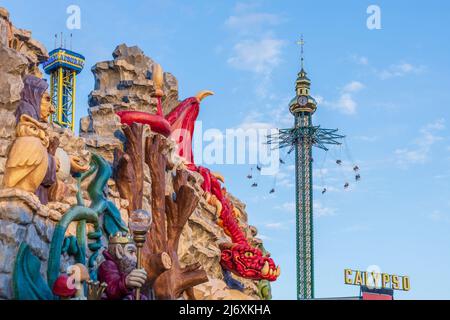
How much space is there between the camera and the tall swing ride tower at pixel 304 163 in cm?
4394

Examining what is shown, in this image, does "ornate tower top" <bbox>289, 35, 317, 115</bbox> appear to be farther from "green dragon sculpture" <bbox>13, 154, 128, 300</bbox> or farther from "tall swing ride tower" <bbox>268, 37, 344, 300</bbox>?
"green dragon sculpture" <bbox>13, 154, 128, 300</bbox>

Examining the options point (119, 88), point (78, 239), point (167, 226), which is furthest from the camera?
point (119, 88)

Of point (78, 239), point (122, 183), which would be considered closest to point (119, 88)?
point (122, 183)

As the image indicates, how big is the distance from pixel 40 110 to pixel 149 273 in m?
4.46

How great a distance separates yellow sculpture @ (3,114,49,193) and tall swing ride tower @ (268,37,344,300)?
91.8 ft

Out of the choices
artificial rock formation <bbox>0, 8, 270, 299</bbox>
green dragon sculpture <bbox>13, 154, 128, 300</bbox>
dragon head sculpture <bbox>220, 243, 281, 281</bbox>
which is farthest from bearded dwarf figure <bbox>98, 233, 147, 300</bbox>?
dragon head sculpture <bbox>220, 243, 281, 281</bbox>

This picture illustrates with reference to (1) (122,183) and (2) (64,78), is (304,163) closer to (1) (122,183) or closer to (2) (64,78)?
(2) (64,78)

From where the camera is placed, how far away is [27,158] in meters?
16.8

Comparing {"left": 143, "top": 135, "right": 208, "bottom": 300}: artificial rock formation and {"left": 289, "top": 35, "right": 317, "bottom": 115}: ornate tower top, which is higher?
{"left": 289, "top": 35, "right": 317, "bottom": 115}: ornate tower top

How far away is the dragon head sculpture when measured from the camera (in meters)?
25.7

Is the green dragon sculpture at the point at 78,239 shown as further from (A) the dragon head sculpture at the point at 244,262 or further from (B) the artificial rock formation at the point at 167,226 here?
(A) the dragon head sculpture at the point at 244,262

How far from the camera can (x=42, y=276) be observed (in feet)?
54.5

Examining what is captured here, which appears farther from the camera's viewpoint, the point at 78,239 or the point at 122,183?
the point at 122,183

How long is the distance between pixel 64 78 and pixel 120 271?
22699mm
